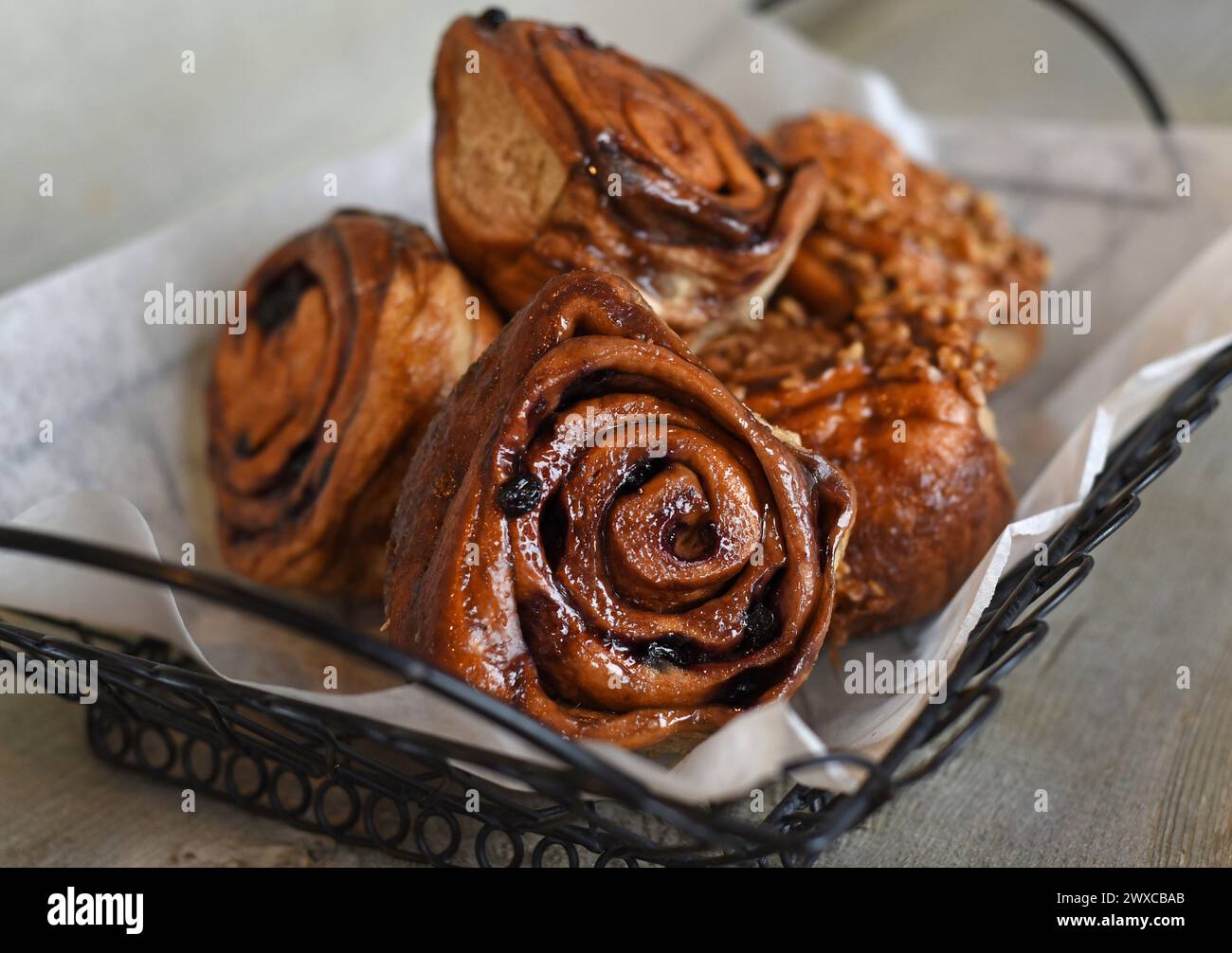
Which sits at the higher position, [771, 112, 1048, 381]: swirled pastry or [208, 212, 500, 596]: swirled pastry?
[771, 112, 1048, 381]: swirled pastry

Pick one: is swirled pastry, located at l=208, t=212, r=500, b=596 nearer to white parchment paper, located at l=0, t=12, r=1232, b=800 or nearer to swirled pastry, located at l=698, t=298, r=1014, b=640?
white parchment paper, located at l=0, t=12, r=1232, b=800

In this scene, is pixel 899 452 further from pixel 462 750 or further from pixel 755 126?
pixel 755 126

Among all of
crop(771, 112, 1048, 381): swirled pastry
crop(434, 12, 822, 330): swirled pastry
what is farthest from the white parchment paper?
crop(434, 12, 822, 330): swirled pastry

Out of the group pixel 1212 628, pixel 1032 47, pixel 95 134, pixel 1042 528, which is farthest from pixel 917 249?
pixel 1032 47

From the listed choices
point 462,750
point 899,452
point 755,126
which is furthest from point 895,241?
point 462,750
